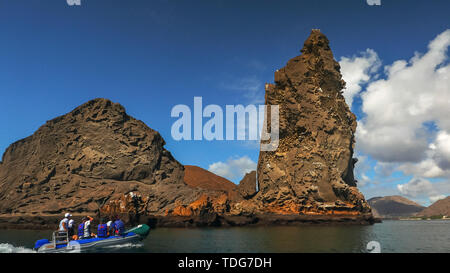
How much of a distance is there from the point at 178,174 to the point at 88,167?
992 inches

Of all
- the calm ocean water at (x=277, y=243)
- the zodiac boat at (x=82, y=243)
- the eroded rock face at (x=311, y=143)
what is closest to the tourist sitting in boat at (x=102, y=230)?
the zodiac boat at (x=82, y=243)

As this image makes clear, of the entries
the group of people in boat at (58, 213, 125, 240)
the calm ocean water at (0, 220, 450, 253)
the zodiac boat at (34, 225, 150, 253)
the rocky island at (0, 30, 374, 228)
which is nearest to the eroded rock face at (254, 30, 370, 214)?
the rocky island at (0, 30, 374, 228)

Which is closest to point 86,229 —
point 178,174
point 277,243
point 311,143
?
point 277,243

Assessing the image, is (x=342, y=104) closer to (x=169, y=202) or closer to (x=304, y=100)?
(x=304, y=100)

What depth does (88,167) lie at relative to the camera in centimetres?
7281

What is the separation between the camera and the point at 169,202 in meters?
73.8

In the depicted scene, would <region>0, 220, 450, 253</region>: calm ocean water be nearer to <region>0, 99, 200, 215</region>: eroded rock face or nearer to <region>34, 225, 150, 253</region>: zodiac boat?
<region>34, 225, 150, 253</region>: zodiac boat

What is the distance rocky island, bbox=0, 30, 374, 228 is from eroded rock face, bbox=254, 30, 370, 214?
21 centimetres

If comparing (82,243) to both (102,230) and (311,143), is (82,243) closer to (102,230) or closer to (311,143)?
(102,230)

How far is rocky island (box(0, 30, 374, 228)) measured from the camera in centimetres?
5672

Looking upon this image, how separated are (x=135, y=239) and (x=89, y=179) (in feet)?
177

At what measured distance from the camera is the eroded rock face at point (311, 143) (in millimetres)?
57594
